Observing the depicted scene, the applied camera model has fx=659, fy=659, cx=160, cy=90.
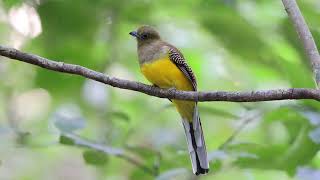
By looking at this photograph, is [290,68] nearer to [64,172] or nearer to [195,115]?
[195,115]

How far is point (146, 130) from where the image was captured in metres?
5.53

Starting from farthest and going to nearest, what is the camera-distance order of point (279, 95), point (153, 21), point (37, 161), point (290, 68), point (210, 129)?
point (37, 161)
point (210, 129)
point (153, 21)
point (290, 68)
point (279, 95)

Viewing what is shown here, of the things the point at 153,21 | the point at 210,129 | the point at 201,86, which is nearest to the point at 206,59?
the point at 201,86

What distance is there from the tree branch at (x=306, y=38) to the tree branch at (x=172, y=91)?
113mm

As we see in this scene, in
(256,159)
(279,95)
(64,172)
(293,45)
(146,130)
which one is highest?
(279,95)

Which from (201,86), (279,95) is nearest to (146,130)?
(201,86)

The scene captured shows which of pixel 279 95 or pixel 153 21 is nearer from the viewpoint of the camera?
pixel 279 95

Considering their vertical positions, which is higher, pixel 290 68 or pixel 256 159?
pixel 290 68

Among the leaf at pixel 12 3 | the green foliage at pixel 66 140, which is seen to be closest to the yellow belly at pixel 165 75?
the green foliage at pixel 66 140

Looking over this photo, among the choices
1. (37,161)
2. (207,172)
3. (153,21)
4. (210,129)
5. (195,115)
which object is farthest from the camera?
(37,161)

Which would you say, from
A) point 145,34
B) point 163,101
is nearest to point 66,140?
point 145,34

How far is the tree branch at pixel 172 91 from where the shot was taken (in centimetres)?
260

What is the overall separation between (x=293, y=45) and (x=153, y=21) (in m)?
1.24

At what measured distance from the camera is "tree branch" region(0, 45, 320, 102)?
2600mm
